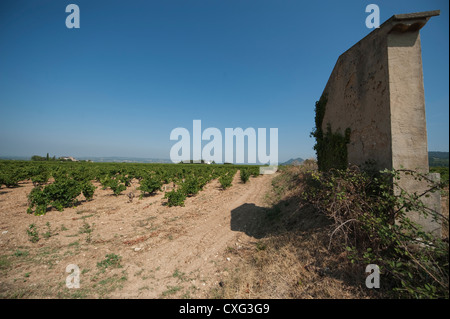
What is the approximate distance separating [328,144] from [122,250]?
8.48 meters

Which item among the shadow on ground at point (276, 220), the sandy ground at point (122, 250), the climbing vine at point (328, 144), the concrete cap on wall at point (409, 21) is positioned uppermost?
the concrete cap on wall at point (409, 21)

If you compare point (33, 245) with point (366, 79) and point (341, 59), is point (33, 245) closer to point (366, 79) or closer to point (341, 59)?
point (366, 79)

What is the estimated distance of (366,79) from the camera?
4.39 meters

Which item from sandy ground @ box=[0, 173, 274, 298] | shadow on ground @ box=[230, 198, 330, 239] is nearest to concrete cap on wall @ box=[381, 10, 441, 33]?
shadow on ground @ box=[230, 198, 330, 239]

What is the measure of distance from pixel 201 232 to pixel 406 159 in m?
6.09

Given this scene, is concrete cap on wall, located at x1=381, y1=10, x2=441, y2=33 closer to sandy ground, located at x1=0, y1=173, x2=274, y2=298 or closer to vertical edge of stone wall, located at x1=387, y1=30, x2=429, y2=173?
vertical edge of stone wall, located at x1=387, y1=30, x2=429, y2=173

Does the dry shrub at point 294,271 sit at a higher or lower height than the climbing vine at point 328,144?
lower

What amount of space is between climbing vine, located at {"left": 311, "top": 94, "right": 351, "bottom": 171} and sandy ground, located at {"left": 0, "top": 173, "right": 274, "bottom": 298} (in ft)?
12.9

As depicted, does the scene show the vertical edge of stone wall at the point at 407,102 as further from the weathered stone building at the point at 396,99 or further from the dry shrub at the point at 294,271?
the dry shrub at the point at 294,271

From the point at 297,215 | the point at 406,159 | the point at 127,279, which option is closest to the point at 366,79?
the point at 406,159

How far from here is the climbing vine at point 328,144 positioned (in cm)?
562

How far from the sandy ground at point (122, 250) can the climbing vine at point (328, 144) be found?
3932mm

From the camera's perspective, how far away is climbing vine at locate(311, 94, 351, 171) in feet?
18.4

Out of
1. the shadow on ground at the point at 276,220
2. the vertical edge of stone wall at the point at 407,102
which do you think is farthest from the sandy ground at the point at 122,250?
the vertical edge of stone wall at the point at 407,102
